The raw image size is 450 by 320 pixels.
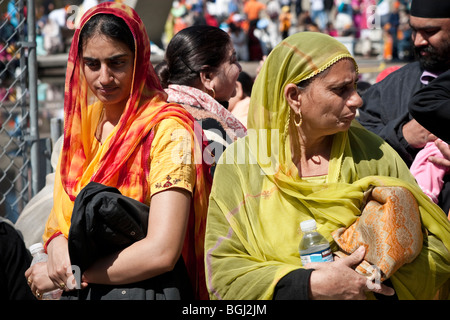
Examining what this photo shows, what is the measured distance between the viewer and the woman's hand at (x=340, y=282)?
2.40m

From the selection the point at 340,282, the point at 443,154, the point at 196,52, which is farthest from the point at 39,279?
the point at 443,154

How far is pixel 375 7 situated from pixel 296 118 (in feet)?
63.2

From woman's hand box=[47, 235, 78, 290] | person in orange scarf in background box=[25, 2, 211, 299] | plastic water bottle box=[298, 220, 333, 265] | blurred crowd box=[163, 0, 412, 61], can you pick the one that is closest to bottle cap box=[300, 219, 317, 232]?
plastic water bottle box=[298, 220, 333, 265]

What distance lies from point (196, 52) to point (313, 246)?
157cm

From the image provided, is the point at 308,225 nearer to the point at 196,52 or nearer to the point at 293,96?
the point at 293,96

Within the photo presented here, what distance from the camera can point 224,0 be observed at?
22.1 meters

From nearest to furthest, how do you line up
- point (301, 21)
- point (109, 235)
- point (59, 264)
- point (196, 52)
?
point (109, 235), point (59, 264), point (196, 52), point (301, 21)

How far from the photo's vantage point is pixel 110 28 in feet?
9.23

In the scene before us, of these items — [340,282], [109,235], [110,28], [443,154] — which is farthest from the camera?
[443,154]

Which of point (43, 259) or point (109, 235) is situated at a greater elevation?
point (109, 235)

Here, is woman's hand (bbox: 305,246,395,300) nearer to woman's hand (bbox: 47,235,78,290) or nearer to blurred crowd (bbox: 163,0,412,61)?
woman's hand (bbox: 47,235,78,290)

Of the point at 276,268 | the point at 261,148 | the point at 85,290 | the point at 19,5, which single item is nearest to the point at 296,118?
the point at 261,148

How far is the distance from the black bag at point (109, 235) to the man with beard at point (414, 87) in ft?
4.54
